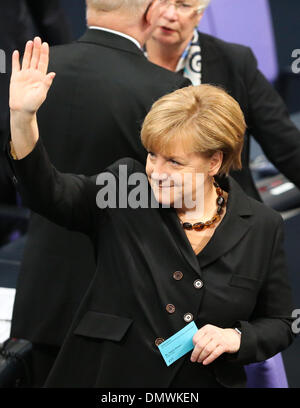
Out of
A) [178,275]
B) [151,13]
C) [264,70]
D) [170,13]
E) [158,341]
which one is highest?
[151,13]

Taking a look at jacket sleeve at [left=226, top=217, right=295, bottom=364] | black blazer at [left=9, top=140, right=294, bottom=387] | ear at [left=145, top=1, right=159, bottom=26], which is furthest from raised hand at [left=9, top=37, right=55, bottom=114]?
jacket sleeve at [left=226, top=217, right=295, bottom=364]

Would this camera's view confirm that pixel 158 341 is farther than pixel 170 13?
No

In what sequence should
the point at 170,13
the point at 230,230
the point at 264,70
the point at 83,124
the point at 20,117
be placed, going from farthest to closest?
the point at 264,70
the point at 170,13
the point at 83,124
the point at 230,230
the point at 20,117

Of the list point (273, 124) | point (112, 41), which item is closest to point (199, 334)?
point (112, 41)

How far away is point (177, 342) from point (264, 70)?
3390 millimetres

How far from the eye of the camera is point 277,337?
5.07 feet

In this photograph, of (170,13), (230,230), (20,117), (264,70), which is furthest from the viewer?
(264,70)

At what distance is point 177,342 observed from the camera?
Answer: 1.50 meters

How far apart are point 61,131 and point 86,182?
269 mm

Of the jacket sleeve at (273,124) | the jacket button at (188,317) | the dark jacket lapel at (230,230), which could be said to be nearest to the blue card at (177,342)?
the jacket button at (188,317)

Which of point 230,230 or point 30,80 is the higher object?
point 30,80

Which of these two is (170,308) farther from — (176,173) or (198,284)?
(176,173)

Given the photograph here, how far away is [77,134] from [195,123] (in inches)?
17.0
